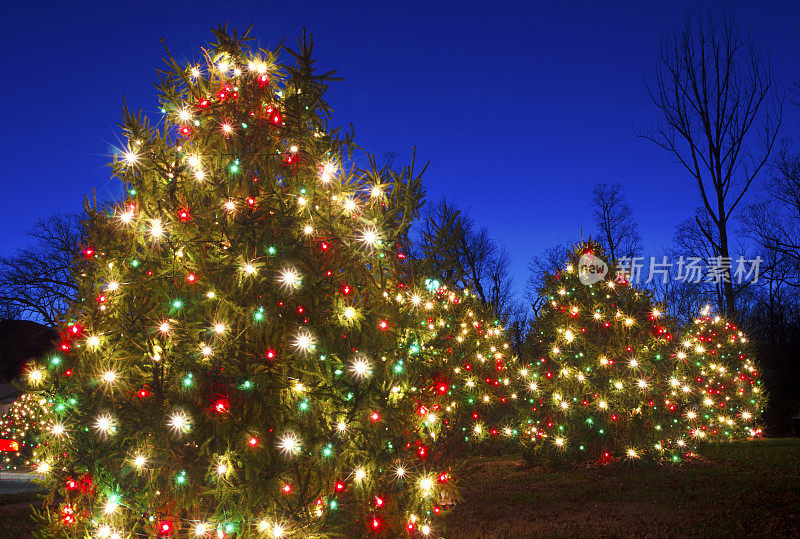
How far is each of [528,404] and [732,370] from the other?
395 inches

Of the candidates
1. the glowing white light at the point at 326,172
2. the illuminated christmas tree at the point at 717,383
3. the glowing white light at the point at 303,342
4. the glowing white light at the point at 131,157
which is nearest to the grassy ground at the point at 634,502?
the illuminated christmas tree at the point at 717,383

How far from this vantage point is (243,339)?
4078mm

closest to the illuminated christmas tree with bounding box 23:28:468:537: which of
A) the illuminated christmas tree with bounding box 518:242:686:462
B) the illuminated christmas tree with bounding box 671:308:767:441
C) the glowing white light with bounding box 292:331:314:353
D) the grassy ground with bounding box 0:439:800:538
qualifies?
the glowing white light with bounding box 292:331:314:353

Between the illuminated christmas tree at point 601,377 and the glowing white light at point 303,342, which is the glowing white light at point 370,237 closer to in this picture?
the glowing white light at point 303,342

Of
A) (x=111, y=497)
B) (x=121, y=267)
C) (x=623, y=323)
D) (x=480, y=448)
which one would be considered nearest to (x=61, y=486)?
(x=111, y=497)

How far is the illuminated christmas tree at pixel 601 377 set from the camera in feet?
29.5

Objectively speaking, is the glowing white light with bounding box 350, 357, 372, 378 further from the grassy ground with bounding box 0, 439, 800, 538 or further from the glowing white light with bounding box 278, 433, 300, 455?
the grassy ground with bounding box 0, 439, 800, 538

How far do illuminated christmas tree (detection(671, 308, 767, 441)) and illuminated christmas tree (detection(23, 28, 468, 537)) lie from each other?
25.2 ft

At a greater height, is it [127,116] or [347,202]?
[127,116]

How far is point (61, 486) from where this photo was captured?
4.22m

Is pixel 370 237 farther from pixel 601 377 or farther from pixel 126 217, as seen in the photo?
→ pixel 601 377

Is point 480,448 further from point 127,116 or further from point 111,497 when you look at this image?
point 127,116

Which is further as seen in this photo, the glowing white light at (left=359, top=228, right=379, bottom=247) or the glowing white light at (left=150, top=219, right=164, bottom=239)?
the glowing white light at (left=359, top=228, right=379, bottom=247)

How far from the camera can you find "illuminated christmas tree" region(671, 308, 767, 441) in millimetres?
9797
